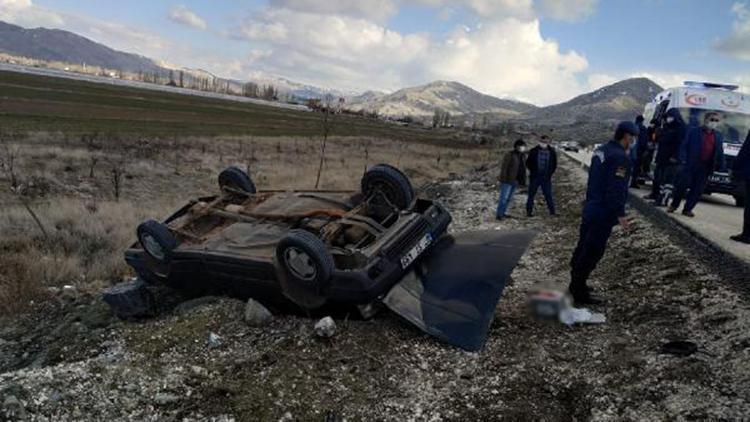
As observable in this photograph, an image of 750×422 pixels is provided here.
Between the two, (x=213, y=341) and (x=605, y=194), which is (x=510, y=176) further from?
(x=213, y=341)

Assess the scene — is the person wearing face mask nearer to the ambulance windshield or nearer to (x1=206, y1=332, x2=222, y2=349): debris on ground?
the ambulance windshield

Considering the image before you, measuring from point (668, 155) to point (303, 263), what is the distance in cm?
783

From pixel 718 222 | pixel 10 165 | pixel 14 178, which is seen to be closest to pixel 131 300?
pixel 718 222

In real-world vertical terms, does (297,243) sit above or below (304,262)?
above

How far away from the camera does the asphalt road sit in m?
6.84

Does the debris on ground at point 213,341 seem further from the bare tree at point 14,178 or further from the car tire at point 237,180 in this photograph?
the bare tree at point 14,178

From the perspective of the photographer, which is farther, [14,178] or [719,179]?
[14,178]

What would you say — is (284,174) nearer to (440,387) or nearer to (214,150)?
(214,150)

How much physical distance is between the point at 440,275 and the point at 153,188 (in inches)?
578

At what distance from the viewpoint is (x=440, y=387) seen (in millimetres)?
4602

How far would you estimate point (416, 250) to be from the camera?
5.77m

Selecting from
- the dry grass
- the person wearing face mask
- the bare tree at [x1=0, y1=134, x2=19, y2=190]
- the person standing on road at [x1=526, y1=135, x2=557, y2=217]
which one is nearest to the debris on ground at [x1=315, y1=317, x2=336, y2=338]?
the dry grass

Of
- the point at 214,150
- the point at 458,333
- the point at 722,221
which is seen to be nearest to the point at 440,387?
the point at 458,333

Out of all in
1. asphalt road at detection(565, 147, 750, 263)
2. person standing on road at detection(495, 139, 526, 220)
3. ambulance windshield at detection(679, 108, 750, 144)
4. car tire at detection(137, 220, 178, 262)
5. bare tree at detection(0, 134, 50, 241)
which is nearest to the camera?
car tire at detection(137, 220, 178, 262)
